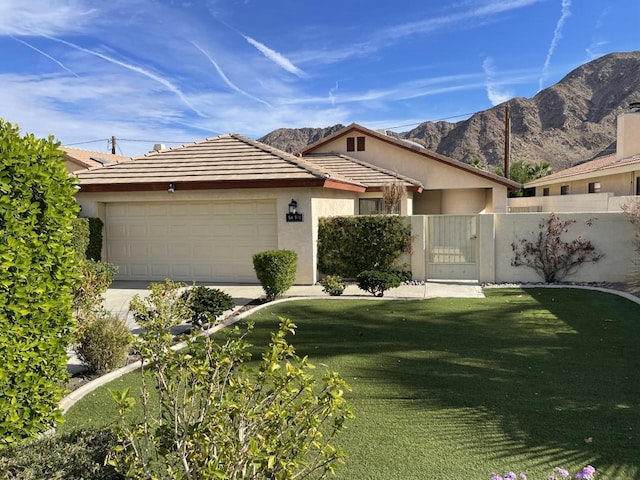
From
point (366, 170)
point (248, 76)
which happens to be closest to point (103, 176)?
point (366, 170)

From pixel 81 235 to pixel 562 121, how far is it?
9732 centimetres

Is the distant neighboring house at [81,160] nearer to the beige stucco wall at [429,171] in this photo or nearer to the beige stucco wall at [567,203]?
the beige stucco wall at [429,171]

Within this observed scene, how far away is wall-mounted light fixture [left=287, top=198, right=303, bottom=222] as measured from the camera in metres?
13.6

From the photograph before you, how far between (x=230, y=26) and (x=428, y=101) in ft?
133

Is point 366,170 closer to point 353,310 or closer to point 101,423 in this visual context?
point 353,310

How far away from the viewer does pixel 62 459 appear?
3311mm

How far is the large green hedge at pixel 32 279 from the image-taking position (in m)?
3.70

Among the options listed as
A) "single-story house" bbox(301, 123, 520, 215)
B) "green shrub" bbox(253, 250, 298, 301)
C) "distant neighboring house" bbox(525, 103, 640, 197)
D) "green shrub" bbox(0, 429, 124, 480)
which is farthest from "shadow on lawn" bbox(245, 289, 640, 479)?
"distant neighboring house" bbox(525, 103, 640, 197)

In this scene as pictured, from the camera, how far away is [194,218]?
14617mm

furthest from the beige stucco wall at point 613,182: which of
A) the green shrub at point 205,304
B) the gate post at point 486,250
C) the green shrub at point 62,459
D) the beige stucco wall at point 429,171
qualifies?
the green shrub at point 62,459

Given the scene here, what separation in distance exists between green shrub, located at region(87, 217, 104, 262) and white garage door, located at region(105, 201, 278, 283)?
434 millimetres

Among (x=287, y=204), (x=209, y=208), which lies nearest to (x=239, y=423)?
(x=287, y=204)

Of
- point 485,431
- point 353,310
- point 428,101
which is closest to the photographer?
point 485,431

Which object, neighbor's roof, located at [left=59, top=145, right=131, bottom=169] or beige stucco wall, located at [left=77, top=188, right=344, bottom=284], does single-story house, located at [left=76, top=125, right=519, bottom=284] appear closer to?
beige stucco wall, located at [left=77, top=188, right=344, bottom=284]
